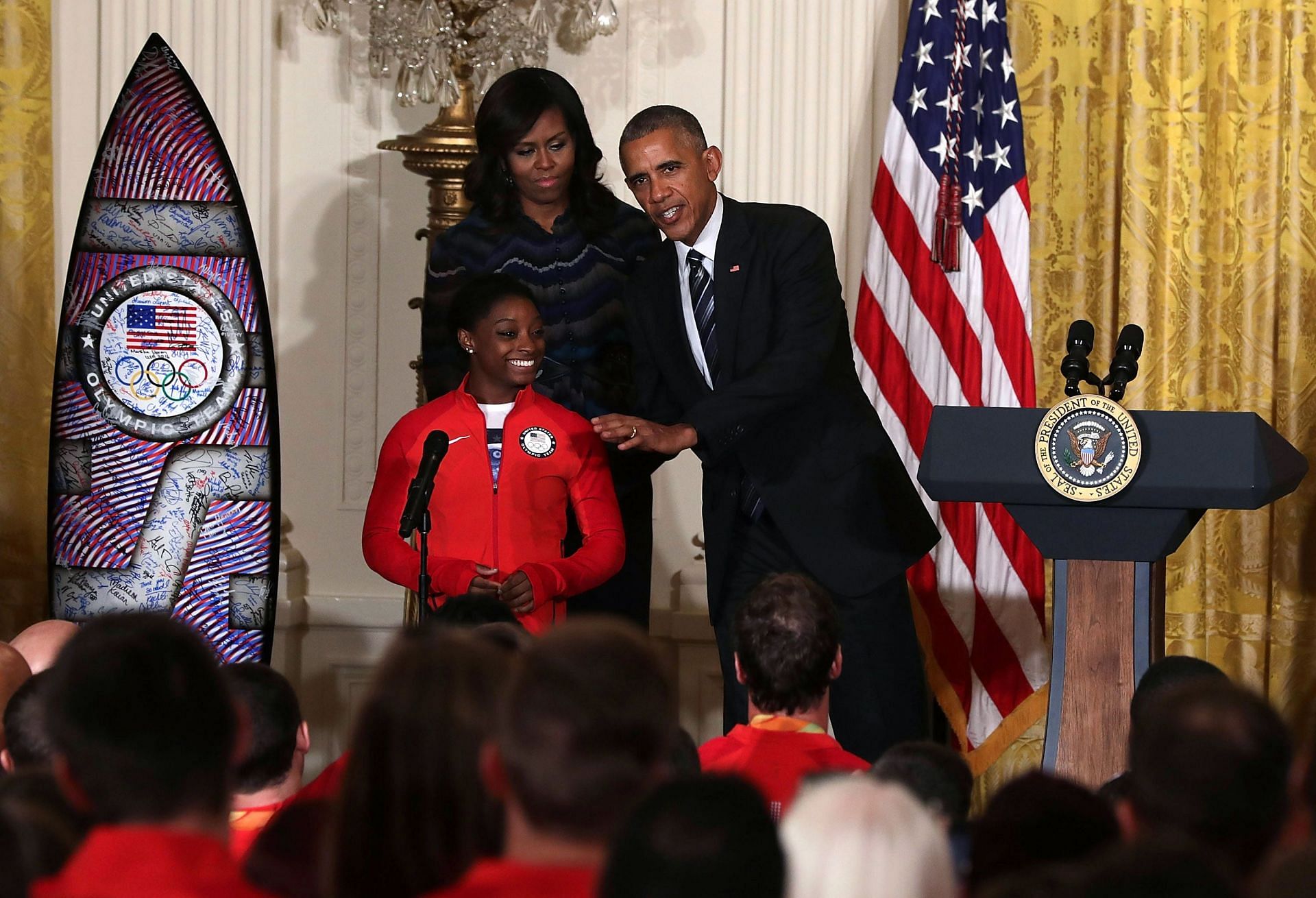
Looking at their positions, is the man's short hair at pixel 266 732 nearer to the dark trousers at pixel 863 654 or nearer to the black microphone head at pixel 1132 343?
the dark trousers at pixel 863 654

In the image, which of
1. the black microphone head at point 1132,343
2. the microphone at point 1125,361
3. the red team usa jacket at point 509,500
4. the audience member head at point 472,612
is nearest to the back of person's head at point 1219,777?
the audience member head at point 472,612

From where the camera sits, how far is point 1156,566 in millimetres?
3455

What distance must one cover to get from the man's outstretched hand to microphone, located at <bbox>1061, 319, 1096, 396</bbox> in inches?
32.1

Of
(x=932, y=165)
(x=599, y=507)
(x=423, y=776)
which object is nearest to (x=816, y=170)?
(x=932, y=165)

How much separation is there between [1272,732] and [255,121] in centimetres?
417

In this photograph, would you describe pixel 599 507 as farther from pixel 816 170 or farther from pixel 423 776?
pixel 423 776

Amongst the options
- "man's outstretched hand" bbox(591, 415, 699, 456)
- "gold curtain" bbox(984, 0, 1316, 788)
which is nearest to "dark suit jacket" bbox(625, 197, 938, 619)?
"man's outstretched hand" bbox(591, 415, 699, 456)

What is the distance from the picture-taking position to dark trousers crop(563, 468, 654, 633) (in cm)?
407

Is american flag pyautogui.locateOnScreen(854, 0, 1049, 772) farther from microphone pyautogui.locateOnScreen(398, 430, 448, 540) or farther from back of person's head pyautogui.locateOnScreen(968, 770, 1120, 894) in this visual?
back of person's head pyautogui.locateOnScreen(968, 770, 1120, 894)

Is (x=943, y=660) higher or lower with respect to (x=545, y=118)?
lower

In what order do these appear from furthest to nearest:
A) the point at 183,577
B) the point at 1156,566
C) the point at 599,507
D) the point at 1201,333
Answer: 1. the point at 1201,333
2. the point at 183,577
3. the point at 599,507
4. the point at 1156,566

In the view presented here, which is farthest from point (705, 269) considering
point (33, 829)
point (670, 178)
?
point (33, 829)

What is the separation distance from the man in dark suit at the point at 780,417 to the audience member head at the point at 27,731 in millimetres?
1805

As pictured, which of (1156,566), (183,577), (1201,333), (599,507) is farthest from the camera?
(1201,333)
